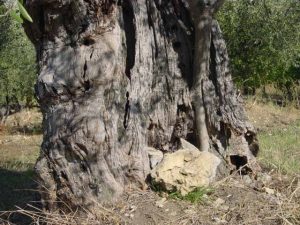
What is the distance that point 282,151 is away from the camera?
315 inches

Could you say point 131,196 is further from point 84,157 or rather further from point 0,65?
point 0,65

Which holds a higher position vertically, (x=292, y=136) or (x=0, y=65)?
(x=0, y=65)

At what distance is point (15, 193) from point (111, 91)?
280 centimetres

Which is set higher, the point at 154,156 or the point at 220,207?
the point at 154,156

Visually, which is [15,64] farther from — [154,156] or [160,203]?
[160,203]

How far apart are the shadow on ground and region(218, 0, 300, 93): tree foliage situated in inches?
340

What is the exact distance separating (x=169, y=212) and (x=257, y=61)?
37.7 ft

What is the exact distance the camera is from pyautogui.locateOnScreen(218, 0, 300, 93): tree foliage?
47.8 feet

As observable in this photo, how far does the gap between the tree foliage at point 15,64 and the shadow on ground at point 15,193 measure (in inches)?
262

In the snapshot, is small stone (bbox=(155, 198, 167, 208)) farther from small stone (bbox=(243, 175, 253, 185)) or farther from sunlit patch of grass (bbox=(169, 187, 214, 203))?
small stone (bbox=(243, 175, 253, 185))

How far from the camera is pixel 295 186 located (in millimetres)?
5117

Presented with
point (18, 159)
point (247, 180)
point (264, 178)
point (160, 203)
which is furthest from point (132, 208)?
point (18, 159)

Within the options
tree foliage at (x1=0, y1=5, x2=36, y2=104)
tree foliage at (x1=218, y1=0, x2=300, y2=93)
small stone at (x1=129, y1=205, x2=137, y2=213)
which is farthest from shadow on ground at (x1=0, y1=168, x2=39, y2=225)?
tree foliage at (x1=218, y1=0, x2=300, y2=93)

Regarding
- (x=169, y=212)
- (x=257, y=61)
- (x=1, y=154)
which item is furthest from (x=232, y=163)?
(x=257, y=61)
